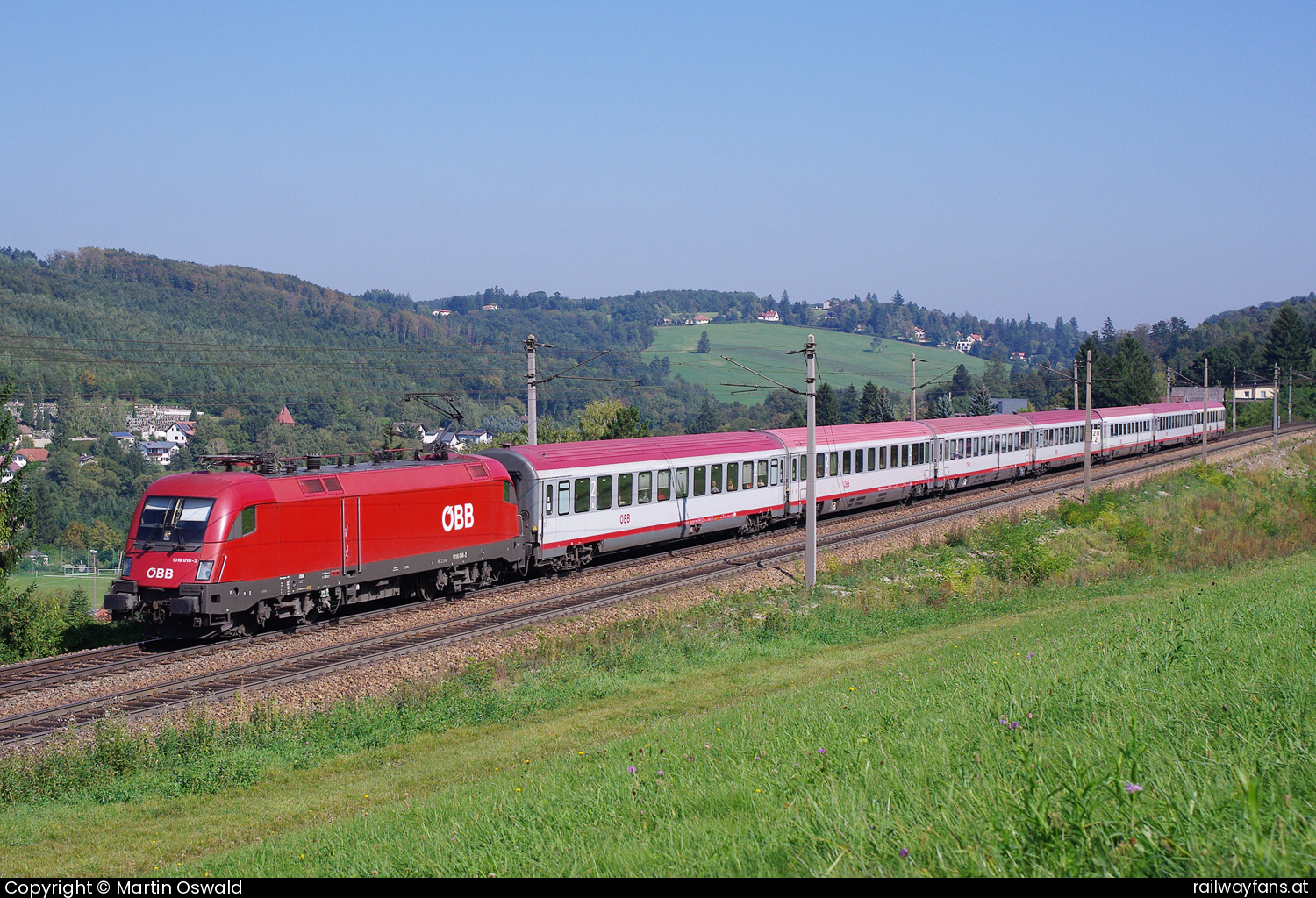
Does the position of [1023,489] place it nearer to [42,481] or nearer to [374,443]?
[374,443]

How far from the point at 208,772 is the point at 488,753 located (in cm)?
363

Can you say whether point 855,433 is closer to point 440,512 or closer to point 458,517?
point 458,517

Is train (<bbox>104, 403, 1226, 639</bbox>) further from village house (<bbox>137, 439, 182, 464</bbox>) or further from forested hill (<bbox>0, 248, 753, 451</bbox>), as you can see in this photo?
village house (<bbox>137, 439, 182, 464</bbox>)

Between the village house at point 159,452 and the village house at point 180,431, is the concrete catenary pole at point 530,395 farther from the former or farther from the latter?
the village house at point 159,452

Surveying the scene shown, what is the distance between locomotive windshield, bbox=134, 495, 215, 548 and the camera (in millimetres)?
20109

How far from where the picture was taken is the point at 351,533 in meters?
22.7

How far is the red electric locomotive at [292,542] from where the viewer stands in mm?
20094

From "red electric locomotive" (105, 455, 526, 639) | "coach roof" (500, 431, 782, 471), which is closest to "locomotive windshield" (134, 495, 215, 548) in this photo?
"red electric locomotive" (105, 455, 526, 639)

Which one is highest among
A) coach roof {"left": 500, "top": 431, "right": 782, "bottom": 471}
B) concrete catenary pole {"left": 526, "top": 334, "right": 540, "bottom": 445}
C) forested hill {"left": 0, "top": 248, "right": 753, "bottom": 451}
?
forested hill {"left": 0, "top": 248, "right": 753, "bottom": 451}

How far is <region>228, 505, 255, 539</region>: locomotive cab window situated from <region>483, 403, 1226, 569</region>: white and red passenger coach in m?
8.64

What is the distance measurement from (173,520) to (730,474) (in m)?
19.1

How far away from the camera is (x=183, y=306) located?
136 metres

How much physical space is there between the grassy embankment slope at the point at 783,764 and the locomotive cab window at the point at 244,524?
232 inches

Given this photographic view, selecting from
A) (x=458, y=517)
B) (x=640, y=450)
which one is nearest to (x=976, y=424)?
(x=640, y=450)
